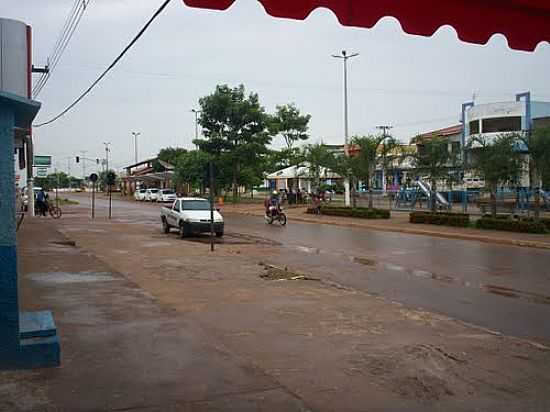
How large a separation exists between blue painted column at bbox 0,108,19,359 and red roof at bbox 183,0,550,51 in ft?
8.65

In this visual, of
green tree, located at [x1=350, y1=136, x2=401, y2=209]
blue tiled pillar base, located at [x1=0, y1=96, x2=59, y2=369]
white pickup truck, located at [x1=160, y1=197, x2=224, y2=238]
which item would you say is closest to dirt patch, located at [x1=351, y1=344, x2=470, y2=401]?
blue tiled pillar base, located at [x1=0, y1=96, x2=59, y2=369]

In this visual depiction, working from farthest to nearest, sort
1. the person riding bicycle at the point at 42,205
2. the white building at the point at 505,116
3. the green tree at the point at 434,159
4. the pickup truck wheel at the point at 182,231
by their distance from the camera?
the white building at the point at 505,116 < the person riding bicycle at the point at 42,205 < the green tree at the point at 434,159 < the pickup truck wheel at the point at 182,231

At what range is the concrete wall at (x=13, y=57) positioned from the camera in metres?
17.0

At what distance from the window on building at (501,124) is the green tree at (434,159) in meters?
24.1

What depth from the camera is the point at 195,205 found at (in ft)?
81.0

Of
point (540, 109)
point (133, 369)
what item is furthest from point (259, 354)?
point (540, 109)

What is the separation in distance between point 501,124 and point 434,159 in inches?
1004

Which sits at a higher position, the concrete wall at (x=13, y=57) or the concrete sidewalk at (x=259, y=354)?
the concrete wall at (x=13, y=57)

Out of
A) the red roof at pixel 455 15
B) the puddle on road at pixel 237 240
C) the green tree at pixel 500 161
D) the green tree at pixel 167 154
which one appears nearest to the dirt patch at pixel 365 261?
the puddle on road at pixel 237 240

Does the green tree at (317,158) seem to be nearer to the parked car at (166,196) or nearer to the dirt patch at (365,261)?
the parked car at (166,196)

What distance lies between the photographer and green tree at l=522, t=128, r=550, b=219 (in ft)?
74.6

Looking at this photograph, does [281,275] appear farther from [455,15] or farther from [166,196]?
[166,196]

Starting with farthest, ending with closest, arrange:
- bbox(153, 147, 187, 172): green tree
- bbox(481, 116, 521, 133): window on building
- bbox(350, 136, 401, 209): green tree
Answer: bbox(153, 147, 187, 172): green tree < bbox(481, 116, 521, 133): window on building < bbox(350, 136, 401, 209): green tree

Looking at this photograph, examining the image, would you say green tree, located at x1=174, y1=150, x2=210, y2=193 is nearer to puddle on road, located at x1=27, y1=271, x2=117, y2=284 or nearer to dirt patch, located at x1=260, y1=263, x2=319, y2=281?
dirt patch, located at x1=260, y1=263, x2=319, y2=281
